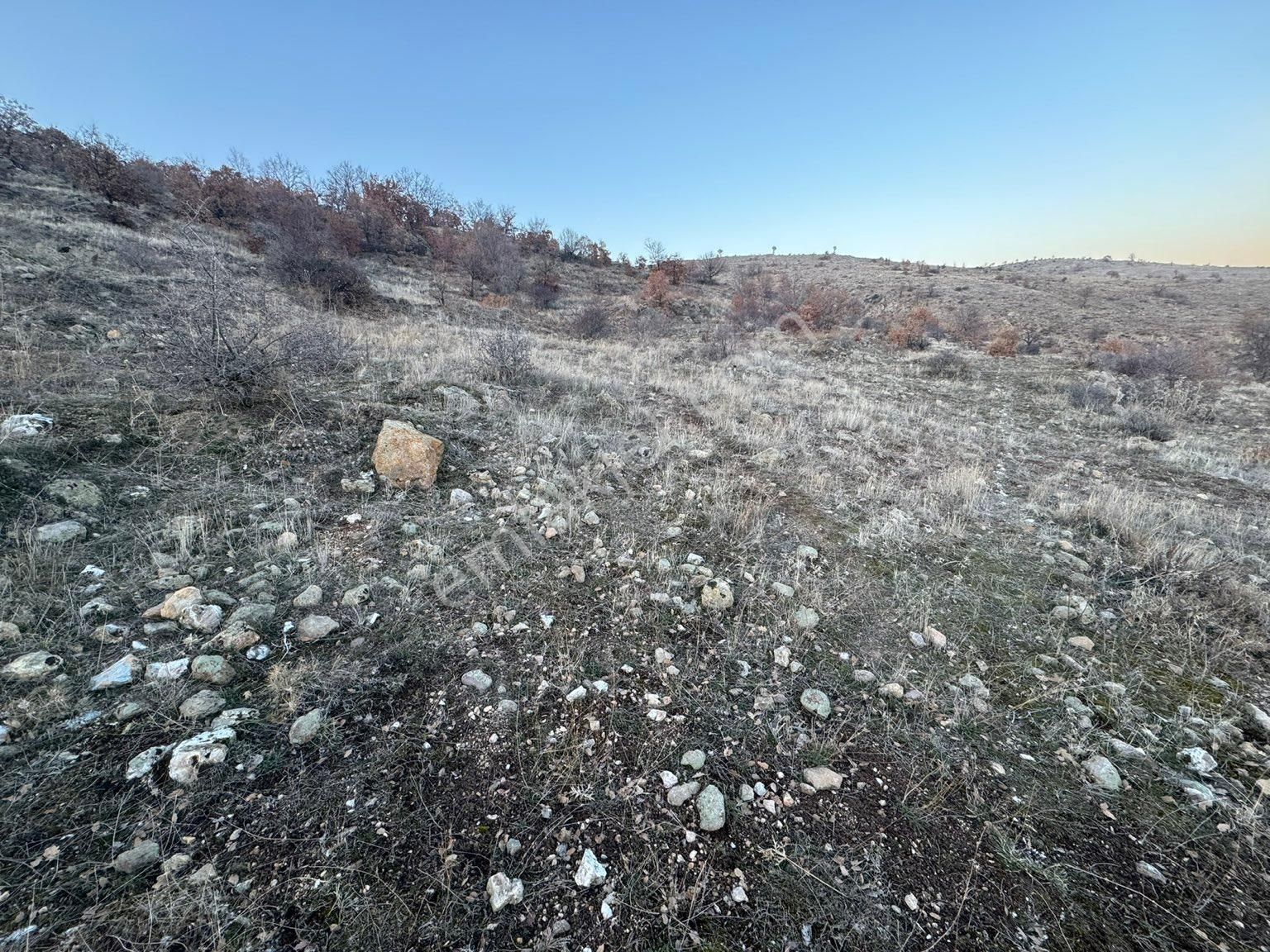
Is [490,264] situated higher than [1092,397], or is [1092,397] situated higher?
[490,264]

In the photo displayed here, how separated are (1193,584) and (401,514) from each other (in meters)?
5.92

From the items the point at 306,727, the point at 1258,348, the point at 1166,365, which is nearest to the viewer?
the point at 306,727

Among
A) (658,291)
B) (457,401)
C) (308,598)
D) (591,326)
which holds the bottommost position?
(308,598)

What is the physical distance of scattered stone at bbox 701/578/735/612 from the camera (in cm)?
298

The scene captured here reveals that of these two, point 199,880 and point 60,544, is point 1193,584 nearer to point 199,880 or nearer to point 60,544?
point 199,880

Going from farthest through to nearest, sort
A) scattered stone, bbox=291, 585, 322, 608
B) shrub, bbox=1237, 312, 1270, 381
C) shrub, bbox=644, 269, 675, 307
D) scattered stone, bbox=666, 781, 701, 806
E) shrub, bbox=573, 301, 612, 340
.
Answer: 1. shrub, bbox=644, 269, 675, 307
2. shrub, bbox=573, 301, 612, 340
3. shrub, bbox=1237, 312, 1270, 381
4. scattered stone, bbox=291, 585, 322, 608
5. scattered stone, bbox=666, 781, 701, 806

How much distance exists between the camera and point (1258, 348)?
1492 centimetres

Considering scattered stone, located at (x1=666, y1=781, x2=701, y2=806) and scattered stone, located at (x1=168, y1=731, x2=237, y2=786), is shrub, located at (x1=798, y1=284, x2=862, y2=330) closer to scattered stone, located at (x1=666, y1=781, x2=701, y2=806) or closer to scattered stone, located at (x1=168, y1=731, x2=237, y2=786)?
scattered stone, located at (x1=666, y1=781, x2=701, y2=806)

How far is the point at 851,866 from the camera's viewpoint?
5.47 ft

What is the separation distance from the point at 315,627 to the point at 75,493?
2.22m

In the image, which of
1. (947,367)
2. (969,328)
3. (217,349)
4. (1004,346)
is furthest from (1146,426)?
(217,349)

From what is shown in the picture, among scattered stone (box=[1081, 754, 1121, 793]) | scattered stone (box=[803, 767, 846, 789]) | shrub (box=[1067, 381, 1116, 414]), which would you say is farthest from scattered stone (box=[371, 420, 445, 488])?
shrub (box=[1067, 381, 1116, 414])

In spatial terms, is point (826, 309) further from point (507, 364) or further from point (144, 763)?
point (144, 763)

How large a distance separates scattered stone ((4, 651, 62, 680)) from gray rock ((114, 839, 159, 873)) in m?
1.11
